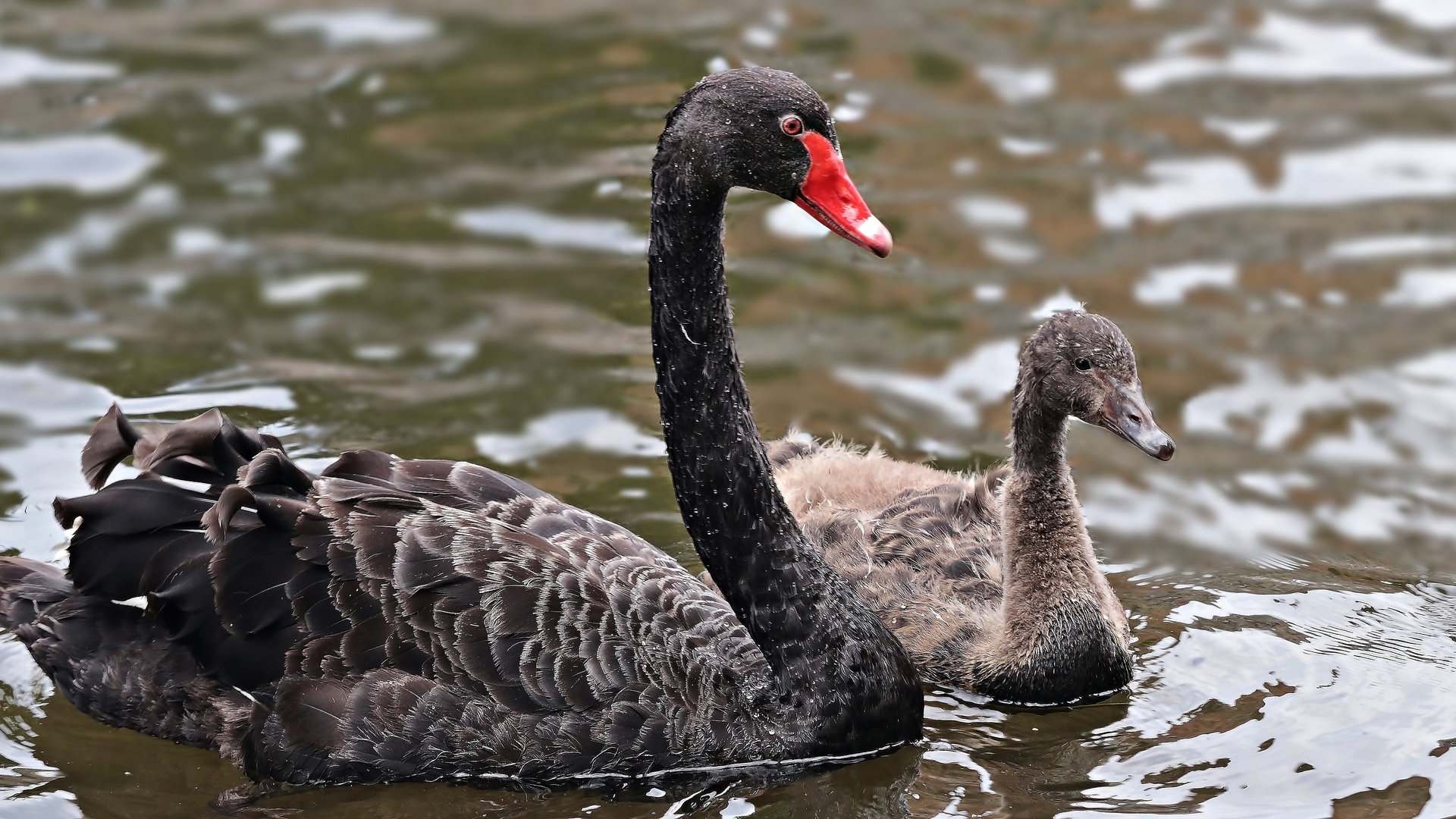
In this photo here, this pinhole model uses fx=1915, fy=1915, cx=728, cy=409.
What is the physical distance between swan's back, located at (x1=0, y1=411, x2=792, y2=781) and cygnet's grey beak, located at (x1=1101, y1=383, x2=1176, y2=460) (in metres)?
1.45

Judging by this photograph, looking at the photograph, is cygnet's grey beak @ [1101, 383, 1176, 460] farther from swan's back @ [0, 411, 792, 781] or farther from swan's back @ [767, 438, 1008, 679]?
swan's back @ [0, 411, 792, 781]

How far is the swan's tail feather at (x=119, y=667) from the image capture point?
20.1ft

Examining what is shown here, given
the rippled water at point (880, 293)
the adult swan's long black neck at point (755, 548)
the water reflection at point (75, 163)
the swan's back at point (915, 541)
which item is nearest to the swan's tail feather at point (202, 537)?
the rippled water at point (880, 293)

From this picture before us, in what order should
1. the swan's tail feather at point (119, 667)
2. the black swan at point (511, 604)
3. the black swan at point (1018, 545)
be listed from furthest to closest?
the black swan at point (1018, 545), the swan's tail feather at point (119, 667), the black swan at point (511, 604)

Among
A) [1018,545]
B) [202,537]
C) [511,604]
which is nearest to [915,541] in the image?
[1018,545]

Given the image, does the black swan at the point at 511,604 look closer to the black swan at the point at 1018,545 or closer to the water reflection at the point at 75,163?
the black swan at the point at 1018,545

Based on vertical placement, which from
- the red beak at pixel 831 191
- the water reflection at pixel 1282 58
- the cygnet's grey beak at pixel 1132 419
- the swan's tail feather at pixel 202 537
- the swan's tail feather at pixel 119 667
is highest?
the red beak at pixel 831 191

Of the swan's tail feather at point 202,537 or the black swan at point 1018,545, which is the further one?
the black swan at point 1018,545

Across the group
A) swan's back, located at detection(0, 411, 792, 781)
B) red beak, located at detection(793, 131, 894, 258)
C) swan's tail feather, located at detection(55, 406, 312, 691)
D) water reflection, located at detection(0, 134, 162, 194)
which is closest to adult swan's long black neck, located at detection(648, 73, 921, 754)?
swan's back, located at detection(0, 411, 792, 781)

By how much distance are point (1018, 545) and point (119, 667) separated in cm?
311

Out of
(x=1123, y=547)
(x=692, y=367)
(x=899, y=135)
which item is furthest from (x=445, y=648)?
(x=899, y=135)

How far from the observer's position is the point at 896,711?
620 cm

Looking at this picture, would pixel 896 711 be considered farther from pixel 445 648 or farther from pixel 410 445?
pixel 410 445

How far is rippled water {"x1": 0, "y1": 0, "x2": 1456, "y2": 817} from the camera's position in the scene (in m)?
6.35
